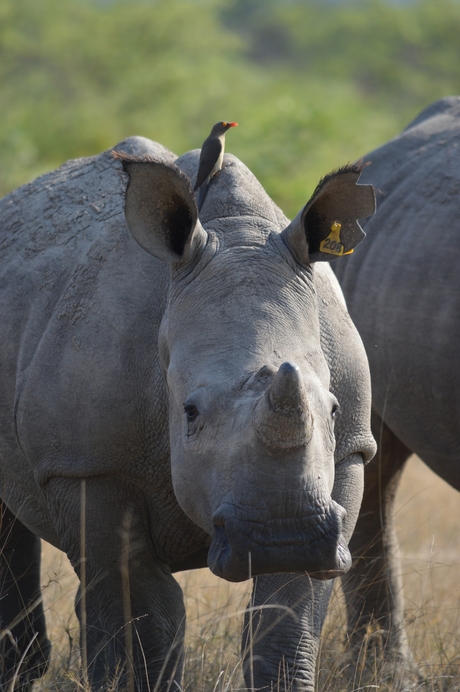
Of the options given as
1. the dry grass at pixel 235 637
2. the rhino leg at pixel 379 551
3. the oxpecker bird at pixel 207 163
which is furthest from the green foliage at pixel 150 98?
the oxpecker bird at pixel 207 163

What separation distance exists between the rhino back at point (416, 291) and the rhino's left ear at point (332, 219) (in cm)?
154

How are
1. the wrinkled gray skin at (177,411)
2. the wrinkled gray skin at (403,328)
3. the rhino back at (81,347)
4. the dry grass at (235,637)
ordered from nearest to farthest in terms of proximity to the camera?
the wrinkled gray skin at (177,411) < the rhino back at (81,347) < the dry grass at (235,637) < the wrinkled gray skin at (403,328)

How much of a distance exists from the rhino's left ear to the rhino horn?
86 centimetres

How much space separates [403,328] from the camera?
5.32 m

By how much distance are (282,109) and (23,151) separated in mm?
7456

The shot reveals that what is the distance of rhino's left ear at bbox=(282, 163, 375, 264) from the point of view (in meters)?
3.46

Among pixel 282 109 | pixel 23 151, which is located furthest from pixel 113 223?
pixel 282 109

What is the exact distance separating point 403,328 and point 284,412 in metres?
2.70

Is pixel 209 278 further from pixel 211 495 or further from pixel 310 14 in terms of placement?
pixel 310 14

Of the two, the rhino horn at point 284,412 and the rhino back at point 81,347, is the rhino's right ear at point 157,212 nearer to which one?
the rhino back at point 81,347

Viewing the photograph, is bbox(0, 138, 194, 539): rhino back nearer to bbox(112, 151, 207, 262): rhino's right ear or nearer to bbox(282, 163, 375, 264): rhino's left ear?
bbox(112, 151, 207, 262): rhino's right ear

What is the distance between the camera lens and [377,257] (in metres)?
5.68

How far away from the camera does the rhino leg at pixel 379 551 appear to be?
5.34 meters

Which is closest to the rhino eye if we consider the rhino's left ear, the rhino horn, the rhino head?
the rhino head
